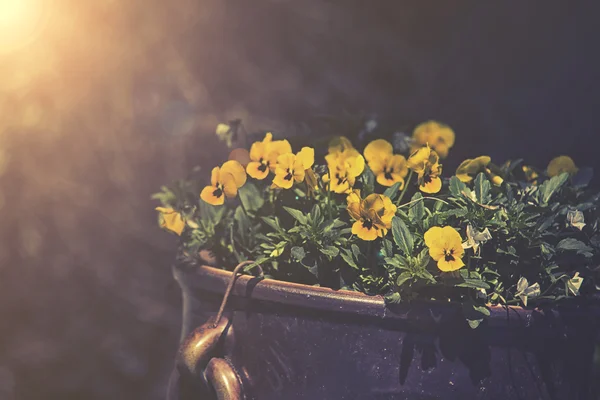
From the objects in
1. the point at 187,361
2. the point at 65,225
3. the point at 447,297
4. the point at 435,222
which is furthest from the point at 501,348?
the point at 65,225

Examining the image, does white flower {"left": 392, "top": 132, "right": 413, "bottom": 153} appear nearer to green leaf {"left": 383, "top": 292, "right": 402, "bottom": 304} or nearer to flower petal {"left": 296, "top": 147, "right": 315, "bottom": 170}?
flower petal {"left": 296, "top": 147, "right": 315, "bottom": 170}

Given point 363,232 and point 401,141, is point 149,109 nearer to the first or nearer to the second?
point 401,141

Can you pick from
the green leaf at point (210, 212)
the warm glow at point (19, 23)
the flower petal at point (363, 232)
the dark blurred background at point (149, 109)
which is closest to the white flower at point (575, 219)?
the flower petal at point (363, 232)

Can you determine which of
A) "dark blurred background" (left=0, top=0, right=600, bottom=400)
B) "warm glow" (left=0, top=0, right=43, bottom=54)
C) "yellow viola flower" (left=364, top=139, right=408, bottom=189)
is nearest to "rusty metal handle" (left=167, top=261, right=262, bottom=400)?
"yellow viola flower" (left=364, top=139, right=408, bottom=189)

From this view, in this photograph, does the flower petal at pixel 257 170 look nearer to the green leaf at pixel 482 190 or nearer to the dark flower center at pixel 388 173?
the dark flower center at pixel 388 173

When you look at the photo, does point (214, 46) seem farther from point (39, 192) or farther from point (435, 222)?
point (435, 222)

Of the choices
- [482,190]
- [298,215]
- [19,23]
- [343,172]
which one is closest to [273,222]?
[298,215]
